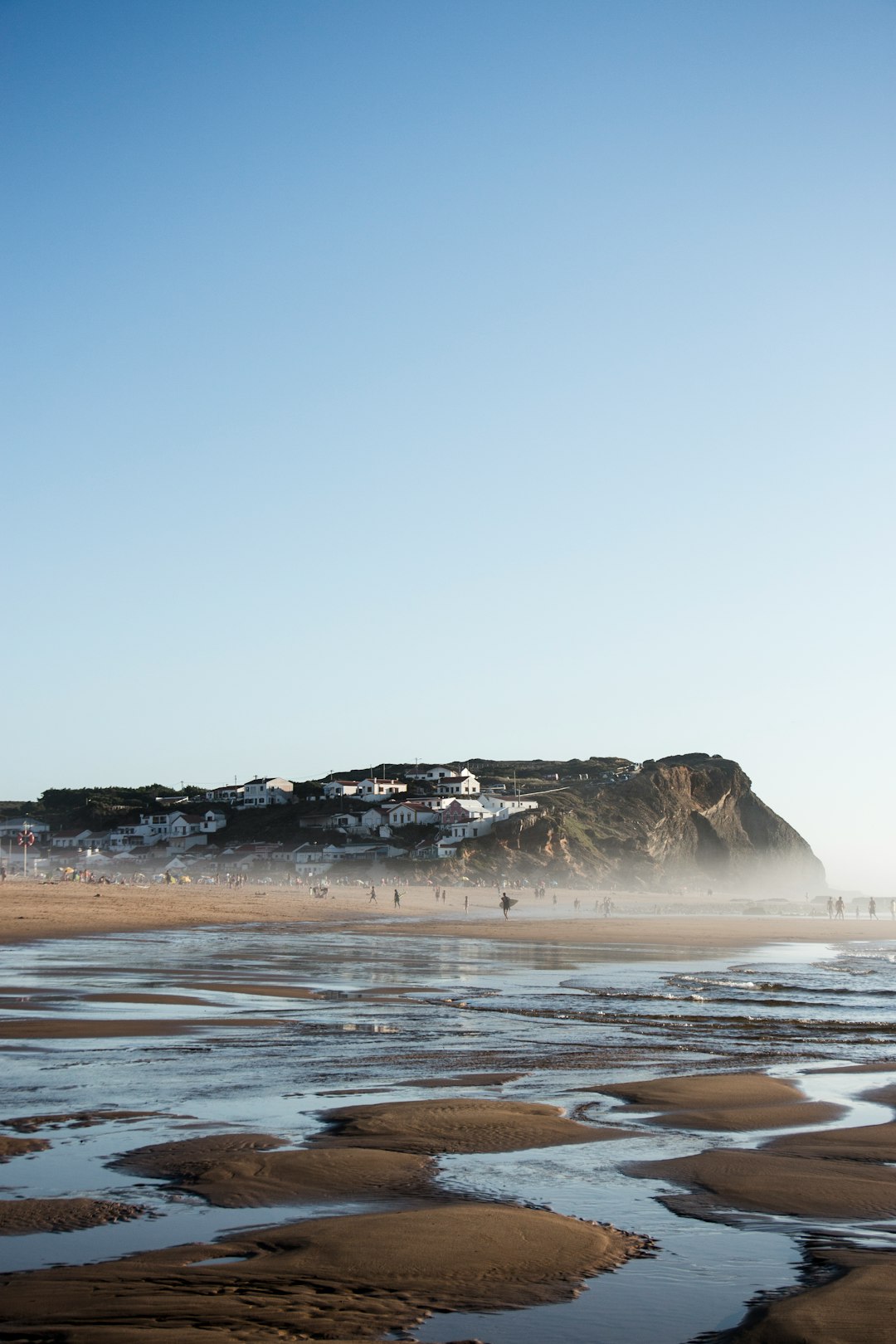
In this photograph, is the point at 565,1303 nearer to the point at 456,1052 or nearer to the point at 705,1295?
the point at 705,1295

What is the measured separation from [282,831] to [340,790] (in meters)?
18.6

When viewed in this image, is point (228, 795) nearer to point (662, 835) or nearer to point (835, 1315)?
point (662, 835)

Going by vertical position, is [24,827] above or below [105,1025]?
above

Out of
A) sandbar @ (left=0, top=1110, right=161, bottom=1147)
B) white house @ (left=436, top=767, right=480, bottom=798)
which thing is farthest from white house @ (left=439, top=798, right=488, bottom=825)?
sandbar @ (left=0, top=1110, right=161, bottom=1147)

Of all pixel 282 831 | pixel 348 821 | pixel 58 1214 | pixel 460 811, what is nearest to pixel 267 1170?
pixel 58 1214

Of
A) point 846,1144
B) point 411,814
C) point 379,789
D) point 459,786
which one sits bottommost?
point 846,1144

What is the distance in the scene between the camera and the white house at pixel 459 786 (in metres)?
143

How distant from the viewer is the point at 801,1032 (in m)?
17.0

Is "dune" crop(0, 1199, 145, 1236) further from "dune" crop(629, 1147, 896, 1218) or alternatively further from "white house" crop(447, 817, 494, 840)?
"white house" crop(447, 817, 494, 840)

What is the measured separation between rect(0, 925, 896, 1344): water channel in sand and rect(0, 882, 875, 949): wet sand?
422 inches

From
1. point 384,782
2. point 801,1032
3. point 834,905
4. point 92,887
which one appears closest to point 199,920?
point 92,887

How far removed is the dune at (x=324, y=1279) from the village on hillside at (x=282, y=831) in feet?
288

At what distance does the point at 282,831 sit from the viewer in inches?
5207

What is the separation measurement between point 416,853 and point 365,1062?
101882mm
